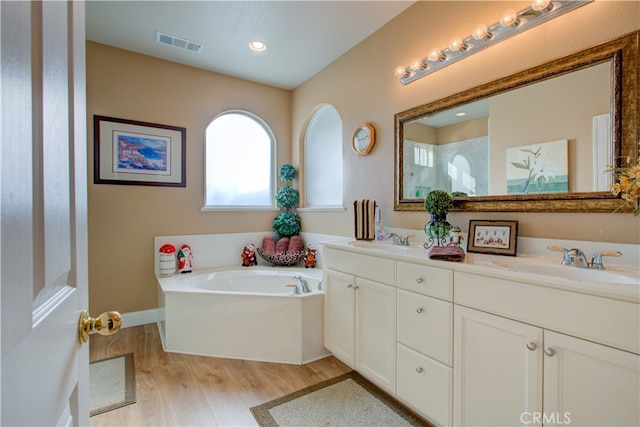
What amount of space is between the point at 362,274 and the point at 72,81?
1.73 metres

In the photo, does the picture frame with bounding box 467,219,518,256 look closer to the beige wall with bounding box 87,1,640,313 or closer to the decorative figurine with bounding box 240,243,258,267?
the beige wall with bounding box 87,1,640,313

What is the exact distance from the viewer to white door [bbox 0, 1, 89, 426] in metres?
0.35

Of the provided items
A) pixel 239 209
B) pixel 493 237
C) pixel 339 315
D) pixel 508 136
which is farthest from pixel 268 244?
pixel 508 136

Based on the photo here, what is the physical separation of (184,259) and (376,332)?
216cm

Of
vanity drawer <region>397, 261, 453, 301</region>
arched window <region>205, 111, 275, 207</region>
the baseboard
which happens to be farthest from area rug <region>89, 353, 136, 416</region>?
vanity drawer <region>397, 261, 453, 301</region>

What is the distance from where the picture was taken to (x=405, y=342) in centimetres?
170

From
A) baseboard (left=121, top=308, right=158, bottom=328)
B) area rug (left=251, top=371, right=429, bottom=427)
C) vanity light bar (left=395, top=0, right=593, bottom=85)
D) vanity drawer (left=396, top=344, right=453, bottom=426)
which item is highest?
vanity light bar (left=395, top=0, right=593, bottom=85)

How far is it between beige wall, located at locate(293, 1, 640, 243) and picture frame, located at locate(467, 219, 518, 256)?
0.05m

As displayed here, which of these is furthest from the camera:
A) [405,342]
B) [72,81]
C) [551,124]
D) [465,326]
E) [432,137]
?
[432,137]

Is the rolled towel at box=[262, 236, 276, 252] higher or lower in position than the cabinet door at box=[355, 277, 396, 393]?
higher

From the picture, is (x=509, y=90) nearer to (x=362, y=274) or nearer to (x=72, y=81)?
(x=362, y=274)

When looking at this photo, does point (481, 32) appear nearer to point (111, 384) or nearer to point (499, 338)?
point (499, 338)

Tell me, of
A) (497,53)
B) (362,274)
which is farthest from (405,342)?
(497,53)

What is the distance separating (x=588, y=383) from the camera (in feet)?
3.41
